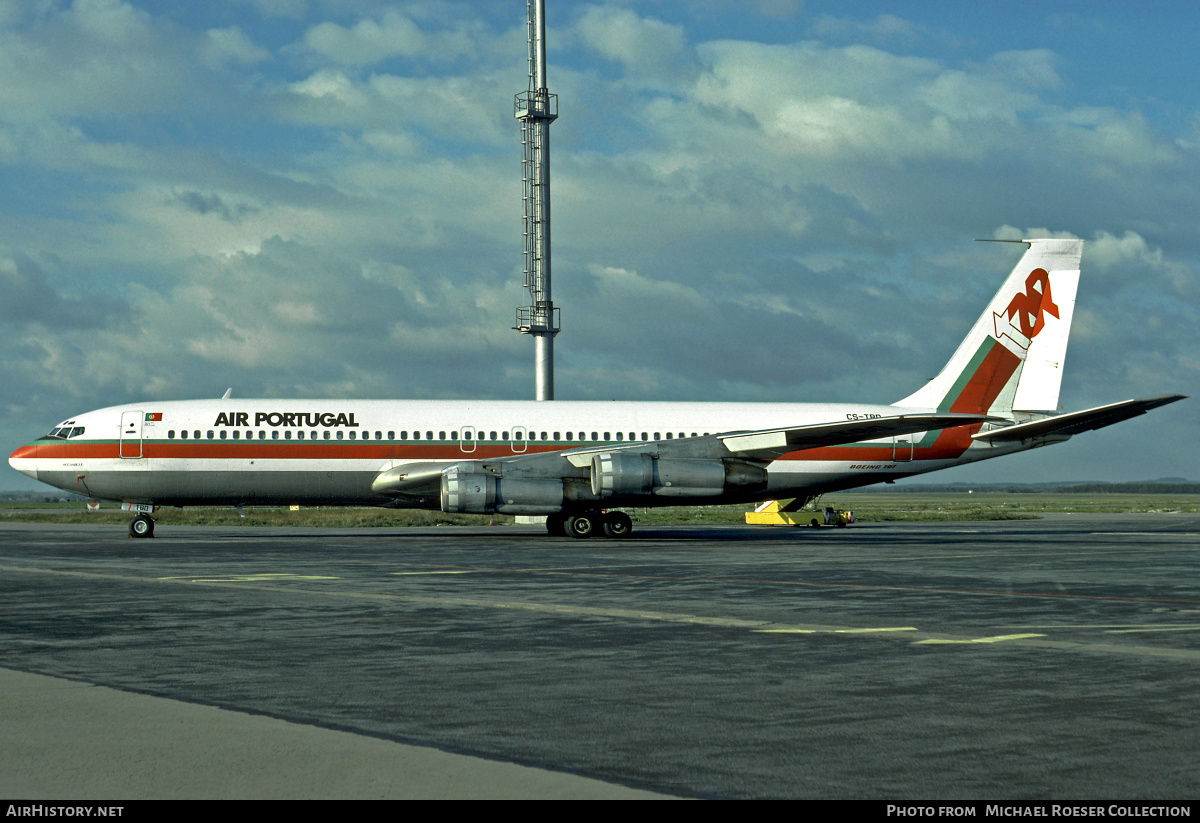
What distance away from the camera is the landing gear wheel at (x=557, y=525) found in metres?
39.3

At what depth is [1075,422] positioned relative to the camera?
1508 inches

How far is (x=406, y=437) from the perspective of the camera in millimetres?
37594

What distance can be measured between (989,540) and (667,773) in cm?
3291

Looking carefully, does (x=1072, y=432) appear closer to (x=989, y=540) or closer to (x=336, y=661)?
(x=989, y=540)

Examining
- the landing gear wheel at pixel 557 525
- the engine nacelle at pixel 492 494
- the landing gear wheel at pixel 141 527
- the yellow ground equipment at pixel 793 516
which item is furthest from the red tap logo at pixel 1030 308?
the landing gear wheel at pixel 141 527

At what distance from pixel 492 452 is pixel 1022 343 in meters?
19.5

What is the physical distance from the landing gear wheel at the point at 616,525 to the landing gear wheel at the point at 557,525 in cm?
164

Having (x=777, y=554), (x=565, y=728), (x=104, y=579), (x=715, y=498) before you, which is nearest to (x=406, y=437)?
(x=715, y=498)

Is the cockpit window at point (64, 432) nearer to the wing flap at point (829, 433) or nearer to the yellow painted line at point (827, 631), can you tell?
the wing flap at point (829, 433)

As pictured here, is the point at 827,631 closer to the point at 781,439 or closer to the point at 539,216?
the point at 781,439

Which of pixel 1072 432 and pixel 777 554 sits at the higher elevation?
pixel 1072 432

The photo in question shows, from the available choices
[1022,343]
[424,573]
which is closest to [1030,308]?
[1022,343]

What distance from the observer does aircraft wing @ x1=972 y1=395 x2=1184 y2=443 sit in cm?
3517

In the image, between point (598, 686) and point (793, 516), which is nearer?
point (598, 686)
